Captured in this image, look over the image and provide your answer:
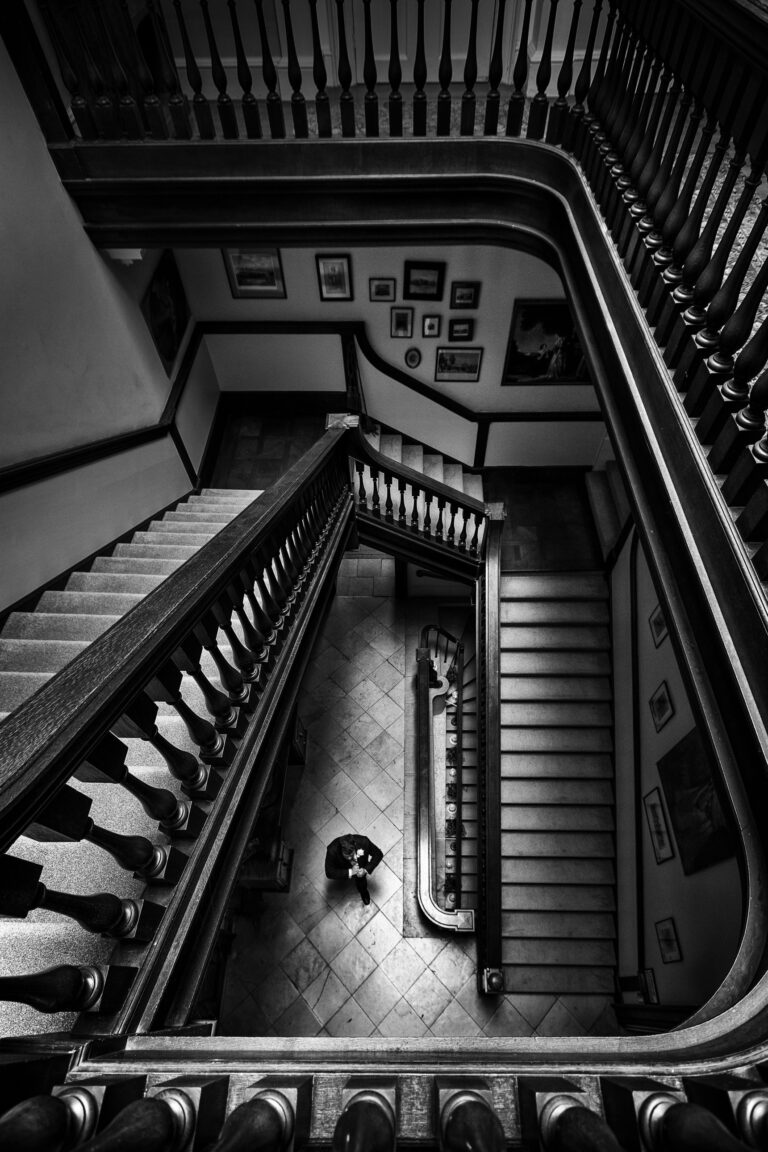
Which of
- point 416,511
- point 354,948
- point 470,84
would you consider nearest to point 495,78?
point 470,84

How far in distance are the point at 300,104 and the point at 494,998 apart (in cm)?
724

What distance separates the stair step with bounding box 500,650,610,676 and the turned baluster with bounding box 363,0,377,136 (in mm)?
4867

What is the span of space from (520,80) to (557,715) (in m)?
5.35

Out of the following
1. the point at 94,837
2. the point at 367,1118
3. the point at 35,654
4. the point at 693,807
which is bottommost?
the point at 367,1118

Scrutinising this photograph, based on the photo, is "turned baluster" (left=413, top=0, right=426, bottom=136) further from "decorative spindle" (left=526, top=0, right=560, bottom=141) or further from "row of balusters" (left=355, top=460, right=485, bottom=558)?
"row of balusters" (left=355, top=460, right=485, bottom=558)

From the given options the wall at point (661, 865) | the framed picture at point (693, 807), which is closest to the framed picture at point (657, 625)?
the wall at point (661, 865)

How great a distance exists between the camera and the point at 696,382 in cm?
231

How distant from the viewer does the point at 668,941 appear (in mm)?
4105

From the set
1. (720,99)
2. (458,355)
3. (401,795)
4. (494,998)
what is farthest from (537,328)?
(494,998)

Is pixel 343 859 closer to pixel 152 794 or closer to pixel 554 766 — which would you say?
pixel 554 766

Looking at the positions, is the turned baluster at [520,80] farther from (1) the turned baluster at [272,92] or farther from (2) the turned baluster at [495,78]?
(1) the turned baluster at [272,92]

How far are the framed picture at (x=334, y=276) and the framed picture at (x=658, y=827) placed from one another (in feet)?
19.7

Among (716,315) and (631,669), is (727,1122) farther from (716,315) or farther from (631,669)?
(631,669)

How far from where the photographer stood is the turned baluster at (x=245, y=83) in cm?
354
